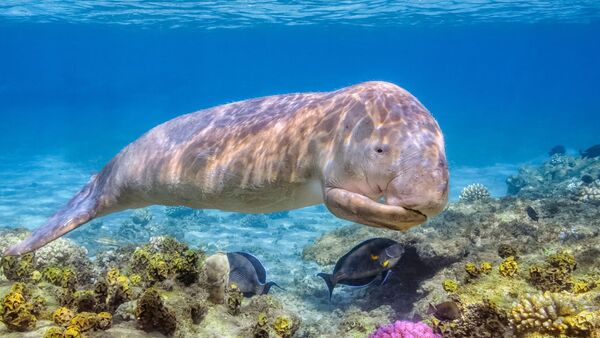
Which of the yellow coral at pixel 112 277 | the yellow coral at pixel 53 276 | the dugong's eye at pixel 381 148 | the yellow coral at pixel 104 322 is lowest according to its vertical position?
the yellow coral at pixel 53 276

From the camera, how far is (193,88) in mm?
183875


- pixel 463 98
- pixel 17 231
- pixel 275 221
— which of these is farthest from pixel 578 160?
pixel 463 98

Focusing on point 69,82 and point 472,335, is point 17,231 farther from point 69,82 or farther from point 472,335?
point 69,82

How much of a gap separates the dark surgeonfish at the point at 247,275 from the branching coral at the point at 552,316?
4.28m

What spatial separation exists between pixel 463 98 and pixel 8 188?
191 m

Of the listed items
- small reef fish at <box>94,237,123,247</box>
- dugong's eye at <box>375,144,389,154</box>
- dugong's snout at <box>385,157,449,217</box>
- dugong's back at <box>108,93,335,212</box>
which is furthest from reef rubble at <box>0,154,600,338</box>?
small reef fish at <box>94,237,123,247</box>

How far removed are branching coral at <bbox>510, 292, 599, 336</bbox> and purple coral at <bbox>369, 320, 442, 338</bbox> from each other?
29.9 inches

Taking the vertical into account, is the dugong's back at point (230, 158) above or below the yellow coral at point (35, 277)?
above

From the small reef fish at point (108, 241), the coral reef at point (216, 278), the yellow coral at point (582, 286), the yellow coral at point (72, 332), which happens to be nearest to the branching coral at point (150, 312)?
the yellow coral at point (72, 332)

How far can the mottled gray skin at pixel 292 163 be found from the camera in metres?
3.39

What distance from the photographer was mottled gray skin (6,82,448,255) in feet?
11.1

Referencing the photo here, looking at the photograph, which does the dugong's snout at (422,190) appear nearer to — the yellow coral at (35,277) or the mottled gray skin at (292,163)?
the mottled gray skin at (292,163)

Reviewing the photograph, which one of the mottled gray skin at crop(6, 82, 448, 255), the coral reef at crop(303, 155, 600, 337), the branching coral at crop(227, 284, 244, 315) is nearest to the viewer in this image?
the mottled gray skin at crop(6, 82, 448, 255)

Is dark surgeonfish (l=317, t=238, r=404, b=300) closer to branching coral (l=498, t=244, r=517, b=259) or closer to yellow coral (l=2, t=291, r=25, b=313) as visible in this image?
branching coral (l=498, t=244, r=517, b=259)
